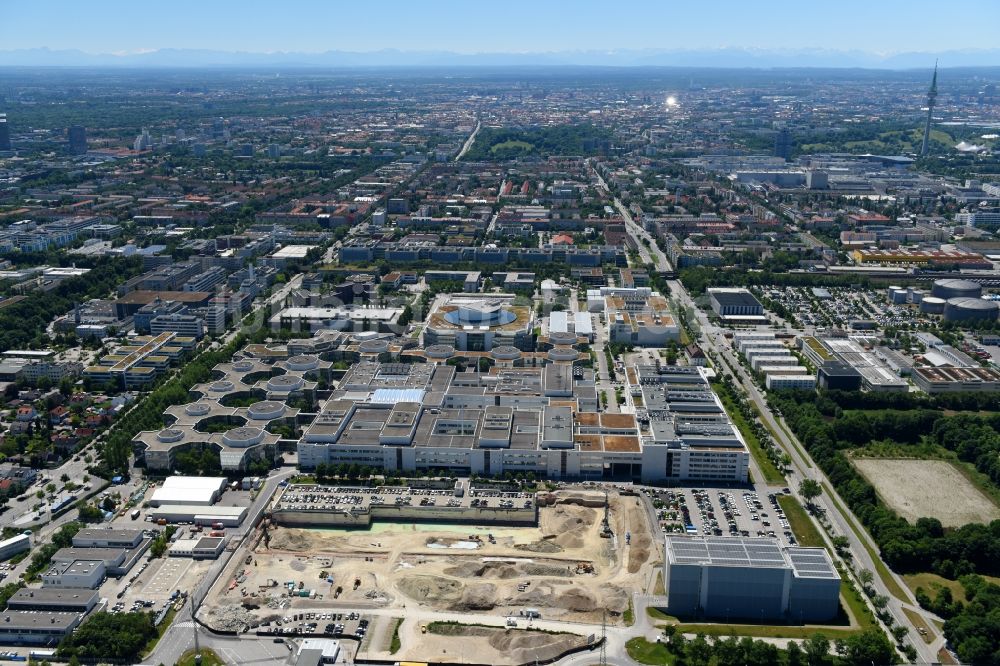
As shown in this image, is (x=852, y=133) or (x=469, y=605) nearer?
(x=469, y=605)

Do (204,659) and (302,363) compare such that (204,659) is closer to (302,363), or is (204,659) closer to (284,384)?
(284,384)

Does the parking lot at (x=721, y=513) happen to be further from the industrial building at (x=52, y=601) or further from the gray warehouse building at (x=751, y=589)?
the industrial building at (x=52, y=601)

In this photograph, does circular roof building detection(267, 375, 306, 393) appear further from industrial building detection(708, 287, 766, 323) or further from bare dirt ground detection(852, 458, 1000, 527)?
industrial building detection(708, 287, 766, 323)

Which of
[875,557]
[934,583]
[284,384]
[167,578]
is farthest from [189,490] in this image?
[934,583]

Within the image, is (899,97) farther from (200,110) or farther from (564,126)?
(200,110)

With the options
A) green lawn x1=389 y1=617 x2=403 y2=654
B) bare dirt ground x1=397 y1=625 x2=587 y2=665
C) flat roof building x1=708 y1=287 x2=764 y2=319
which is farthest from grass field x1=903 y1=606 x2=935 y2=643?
flat roof building x1=708 y1=287 x2=764 y2=319

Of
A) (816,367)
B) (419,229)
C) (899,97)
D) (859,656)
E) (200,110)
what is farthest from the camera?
(899,97)

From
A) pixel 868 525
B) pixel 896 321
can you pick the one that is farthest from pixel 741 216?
pixel 868 525
